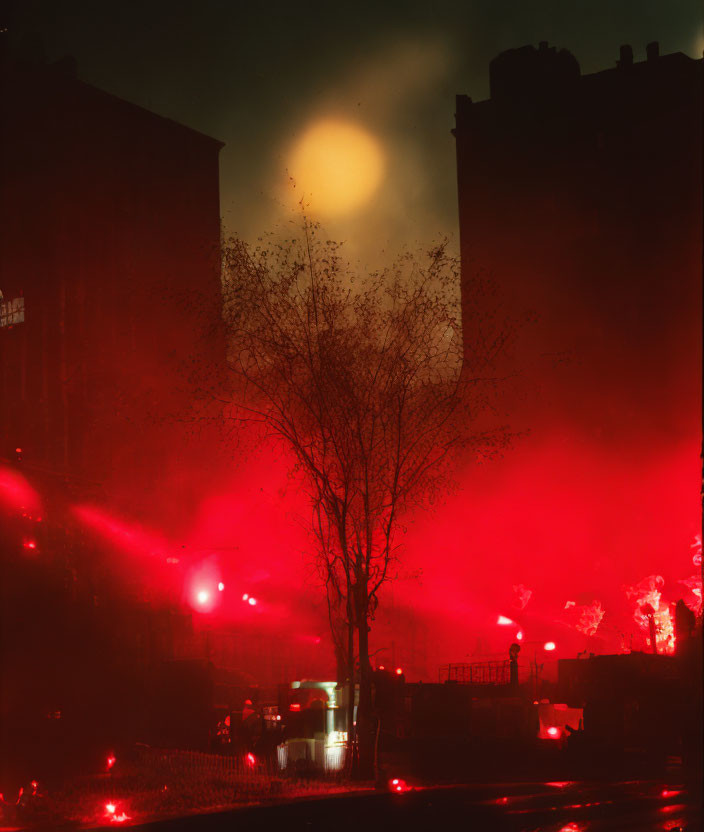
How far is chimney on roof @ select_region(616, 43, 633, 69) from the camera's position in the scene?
171ft

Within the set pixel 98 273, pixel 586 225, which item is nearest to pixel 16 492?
pixel 98 273

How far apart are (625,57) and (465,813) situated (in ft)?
152

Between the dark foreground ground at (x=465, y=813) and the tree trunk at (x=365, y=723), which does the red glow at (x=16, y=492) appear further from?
the dark foreground ground at (x=465, y=813)

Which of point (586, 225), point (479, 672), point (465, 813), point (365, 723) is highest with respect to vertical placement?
point (586, 225)

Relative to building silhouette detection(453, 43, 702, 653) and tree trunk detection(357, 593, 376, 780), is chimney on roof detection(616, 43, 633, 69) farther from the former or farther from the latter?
tree trunk detection(357, 593, 376, 780)

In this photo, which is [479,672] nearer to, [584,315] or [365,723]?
[584,315]

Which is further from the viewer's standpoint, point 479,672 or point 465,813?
point 479,672

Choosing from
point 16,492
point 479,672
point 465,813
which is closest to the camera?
point 465,813

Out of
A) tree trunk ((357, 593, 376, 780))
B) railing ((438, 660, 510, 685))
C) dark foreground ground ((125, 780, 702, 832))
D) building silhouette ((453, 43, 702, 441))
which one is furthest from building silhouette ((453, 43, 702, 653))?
dark foreground ground ((125, 780, 702, 832))

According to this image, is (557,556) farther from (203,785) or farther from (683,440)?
(203,785)

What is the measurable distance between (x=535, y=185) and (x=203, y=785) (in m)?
46.1

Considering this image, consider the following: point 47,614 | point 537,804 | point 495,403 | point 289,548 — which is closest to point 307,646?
point 289,548

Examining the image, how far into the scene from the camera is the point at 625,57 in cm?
5216

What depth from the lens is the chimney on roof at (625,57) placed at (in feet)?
171
